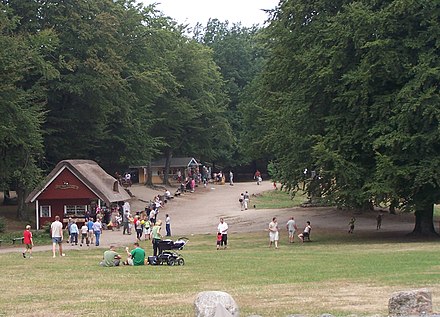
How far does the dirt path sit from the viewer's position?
50125 millimetres

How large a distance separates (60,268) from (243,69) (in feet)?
305

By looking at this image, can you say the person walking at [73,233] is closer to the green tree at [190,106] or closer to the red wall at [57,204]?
the red wall at [57,204]

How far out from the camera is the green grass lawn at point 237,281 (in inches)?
671

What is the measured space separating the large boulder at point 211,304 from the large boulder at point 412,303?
9.65 feet

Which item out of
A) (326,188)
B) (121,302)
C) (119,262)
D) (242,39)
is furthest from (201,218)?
(242,39)

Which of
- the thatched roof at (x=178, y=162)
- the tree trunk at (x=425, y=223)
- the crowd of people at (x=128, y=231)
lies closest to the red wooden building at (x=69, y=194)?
the crowd of people at (x=128, y=231)

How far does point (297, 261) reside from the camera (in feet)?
99.9

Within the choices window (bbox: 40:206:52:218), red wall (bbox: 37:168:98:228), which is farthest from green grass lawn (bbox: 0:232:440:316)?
window (bbox: 40:206:52:218)

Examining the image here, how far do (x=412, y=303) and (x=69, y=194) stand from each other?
4552cm

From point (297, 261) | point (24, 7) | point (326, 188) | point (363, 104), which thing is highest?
point (24, 7)

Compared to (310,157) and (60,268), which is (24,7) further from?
(60,268)

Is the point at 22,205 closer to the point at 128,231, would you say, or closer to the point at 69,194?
the point at 69,194

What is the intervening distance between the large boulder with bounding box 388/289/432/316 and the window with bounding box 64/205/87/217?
45.7 meters

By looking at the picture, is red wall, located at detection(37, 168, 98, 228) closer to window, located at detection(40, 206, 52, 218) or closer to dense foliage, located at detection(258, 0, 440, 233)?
window, located at detection(40, 206, 52, 218)
